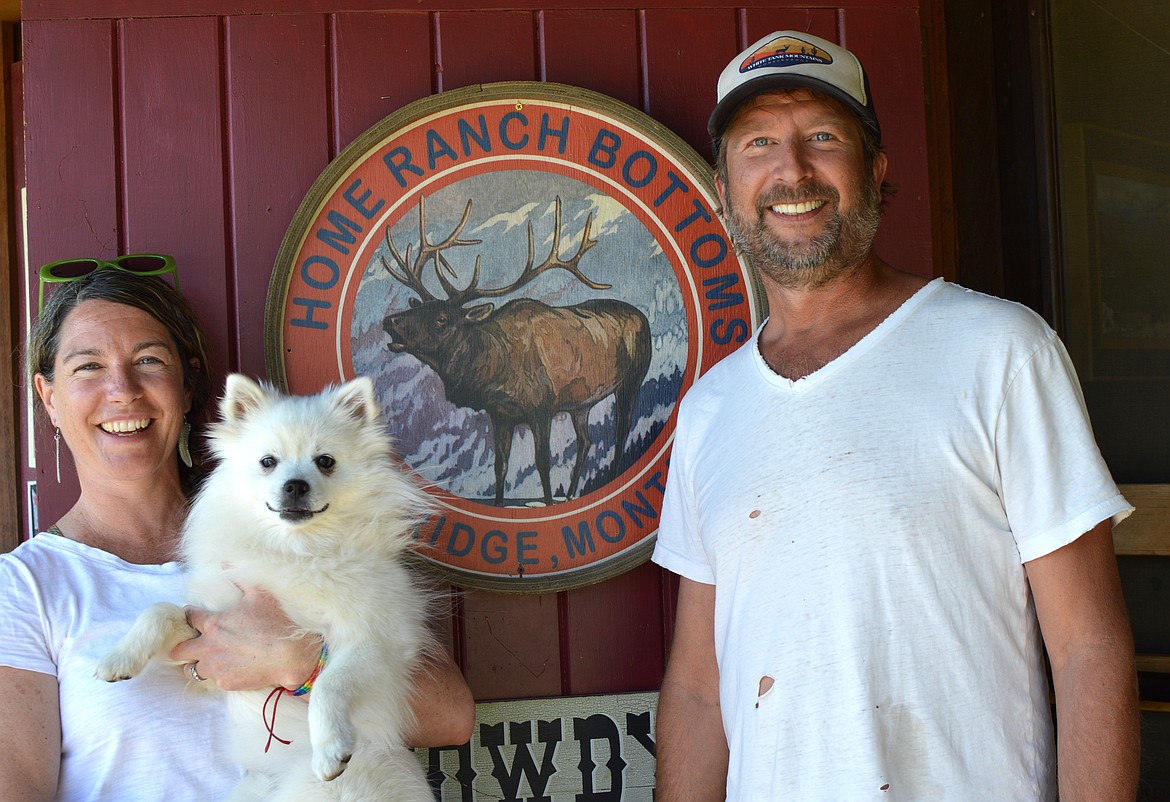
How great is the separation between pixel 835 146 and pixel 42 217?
77.3 inches

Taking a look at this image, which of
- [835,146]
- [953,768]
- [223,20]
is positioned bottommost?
[953,768]

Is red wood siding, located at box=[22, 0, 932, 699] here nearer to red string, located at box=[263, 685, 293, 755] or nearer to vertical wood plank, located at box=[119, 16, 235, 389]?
vertical wood plank, located at box=[119, 16, 235, 389]

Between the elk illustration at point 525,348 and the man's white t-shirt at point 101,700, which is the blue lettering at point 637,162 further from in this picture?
the man's white t-shirt at point 101,700

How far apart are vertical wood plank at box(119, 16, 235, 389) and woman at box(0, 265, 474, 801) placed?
0.25 metres

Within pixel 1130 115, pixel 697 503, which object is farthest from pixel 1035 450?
pixel 1130 115

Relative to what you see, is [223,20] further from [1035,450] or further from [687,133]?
[1035,450]

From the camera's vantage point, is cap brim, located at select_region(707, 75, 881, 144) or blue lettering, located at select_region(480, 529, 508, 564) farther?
blue lettering, located at select_region(480, 529, 508, 564)

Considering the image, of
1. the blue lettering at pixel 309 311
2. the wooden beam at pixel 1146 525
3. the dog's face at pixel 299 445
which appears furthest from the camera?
the wooden beam at pixel 1146 525

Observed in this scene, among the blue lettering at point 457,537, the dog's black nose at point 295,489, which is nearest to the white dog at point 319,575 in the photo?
the dog's black nose at point 295,489

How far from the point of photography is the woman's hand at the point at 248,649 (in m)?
2.00

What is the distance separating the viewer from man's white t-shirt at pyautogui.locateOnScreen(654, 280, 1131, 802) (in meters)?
1.59

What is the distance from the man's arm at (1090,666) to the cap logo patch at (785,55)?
101 centimetres

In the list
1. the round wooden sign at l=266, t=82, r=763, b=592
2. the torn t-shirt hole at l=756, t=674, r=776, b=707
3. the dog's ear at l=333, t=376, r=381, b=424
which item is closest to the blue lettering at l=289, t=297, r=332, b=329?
Answer: the round wooden sign at l=266, t=82, r=763, b=592

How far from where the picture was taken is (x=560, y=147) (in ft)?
8.46
